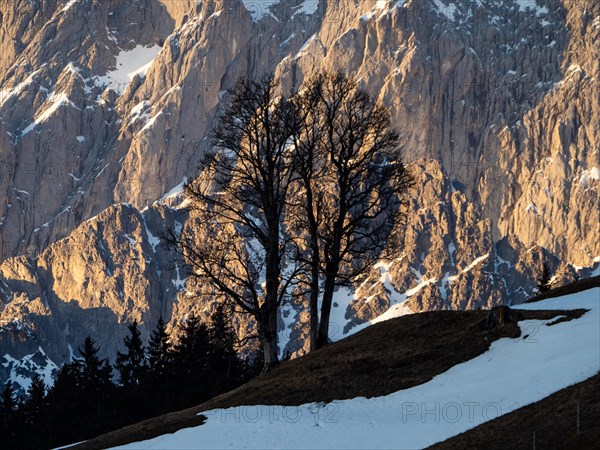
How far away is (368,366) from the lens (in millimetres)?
36094

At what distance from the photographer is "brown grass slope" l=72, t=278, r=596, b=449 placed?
3447cm

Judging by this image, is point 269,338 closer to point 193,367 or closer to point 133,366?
point 193,367

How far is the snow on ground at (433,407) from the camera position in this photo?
29.8 m

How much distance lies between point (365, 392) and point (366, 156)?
1047 cm

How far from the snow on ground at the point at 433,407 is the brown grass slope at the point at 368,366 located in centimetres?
63

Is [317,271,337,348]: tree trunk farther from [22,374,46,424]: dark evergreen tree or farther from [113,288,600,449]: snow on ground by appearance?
[22,374,46,424]: dark evergreen tree

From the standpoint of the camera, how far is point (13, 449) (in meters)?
65.0

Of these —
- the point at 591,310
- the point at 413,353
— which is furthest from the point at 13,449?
the point at 591,310

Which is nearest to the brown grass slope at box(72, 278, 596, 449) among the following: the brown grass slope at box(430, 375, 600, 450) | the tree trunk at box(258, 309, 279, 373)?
the tree trunk at box(258, 309, 279, 373)

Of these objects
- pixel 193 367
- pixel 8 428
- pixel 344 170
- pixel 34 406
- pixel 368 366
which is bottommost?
pixel 368 366

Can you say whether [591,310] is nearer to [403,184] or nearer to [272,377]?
[403,184]

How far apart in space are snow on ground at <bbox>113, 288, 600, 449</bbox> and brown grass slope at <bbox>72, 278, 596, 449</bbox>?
0.63m

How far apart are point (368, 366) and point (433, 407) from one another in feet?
16.9

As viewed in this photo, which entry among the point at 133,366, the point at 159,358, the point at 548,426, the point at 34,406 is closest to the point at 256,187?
the point at 548,426
